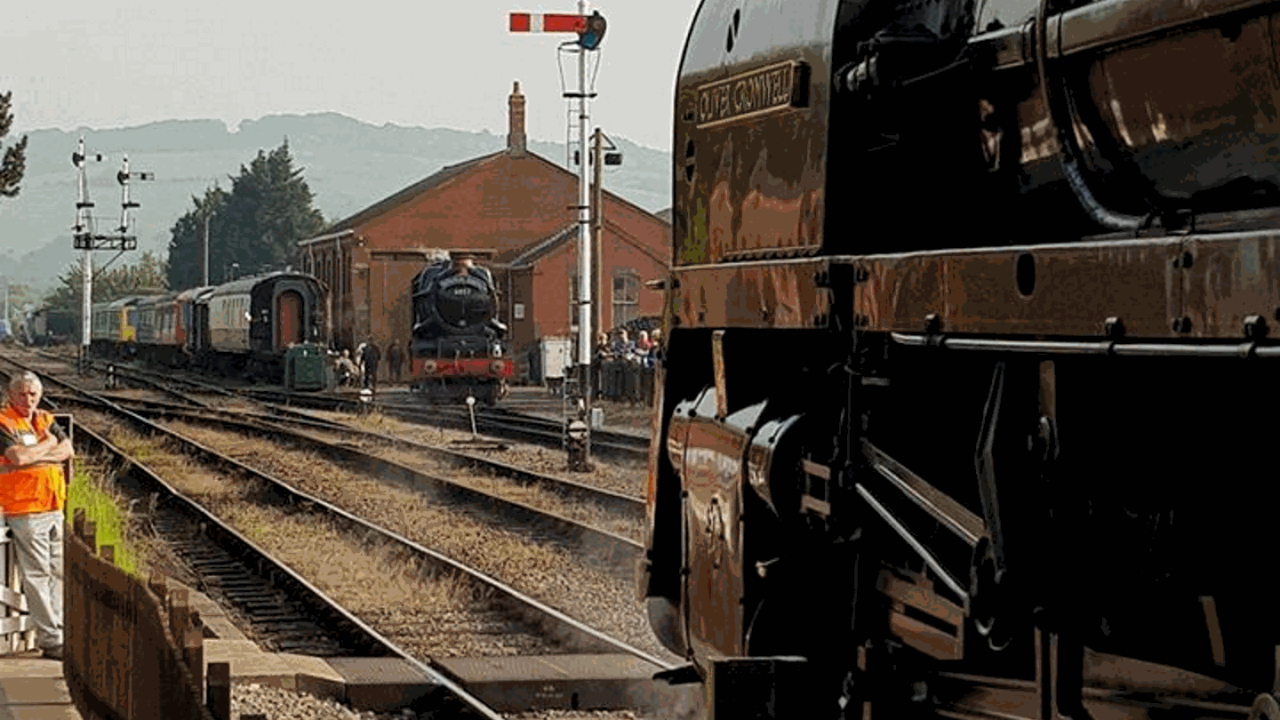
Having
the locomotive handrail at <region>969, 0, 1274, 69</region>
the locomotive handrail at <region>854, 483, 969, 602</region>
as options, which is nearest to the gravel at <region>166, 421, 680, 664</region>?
the locomotive handrail at <region>854, 483, 969, 602</region>

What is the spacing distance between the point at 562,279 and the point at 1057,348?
192 ft

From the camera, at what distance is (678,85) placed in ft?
26.4

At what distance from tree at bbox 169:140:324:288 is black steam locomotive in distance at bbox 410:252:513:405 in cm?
6791

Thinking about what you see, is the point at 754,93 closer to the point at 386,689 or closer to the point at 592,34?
the point at 386,689

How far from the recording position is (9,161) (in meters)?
48.8

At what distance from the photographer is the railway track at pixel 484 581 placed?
12.7 meters

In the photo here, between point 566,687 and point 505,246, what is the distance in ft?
198

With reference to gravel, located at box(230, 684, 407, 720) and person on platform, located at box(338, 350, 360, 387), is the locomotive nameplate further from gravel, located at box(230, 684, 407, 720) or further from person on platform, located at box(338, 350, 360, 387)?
person on platform, located at box(338, 350, 360, 387)

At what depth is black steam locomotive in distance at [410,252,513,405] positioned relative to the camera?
42875 millimetres

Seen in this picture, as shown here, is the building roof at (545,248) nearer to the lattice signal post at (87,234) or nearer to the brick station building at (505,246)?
the brick station building at (505,246)

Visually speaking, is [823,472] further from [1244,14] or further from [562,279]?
[562,279]

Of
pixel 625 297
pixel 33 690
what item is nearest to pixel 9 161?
pixel 625 297

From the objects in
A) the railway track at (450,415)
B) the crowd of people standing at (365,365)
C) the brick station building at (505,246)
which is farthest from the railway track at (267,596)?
the brick station building at (505,246)

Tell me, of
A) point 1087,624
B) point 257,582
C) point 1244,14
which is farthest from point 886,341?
point 257,582
